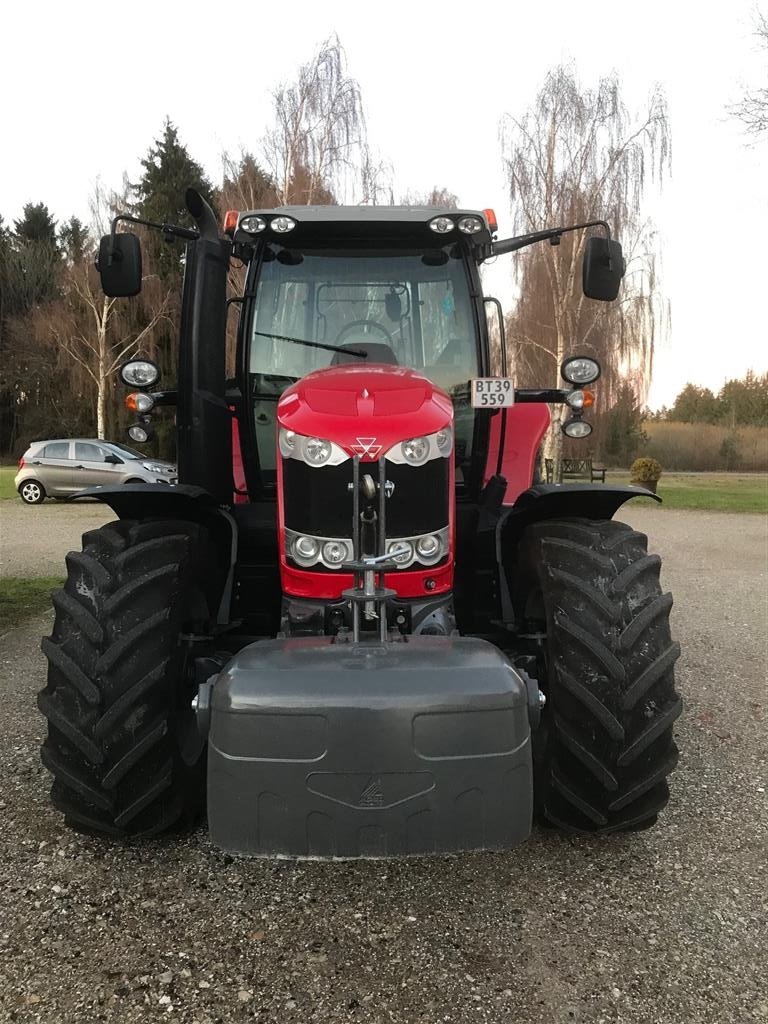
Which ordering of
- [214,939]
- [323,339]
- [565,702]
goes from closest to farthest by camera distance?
[214,939] → [565,702] → [323,339]

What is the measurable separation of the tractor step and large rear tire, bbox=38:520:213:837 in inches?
20.6

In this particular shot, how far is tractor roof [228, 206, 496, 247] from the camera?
329 cm

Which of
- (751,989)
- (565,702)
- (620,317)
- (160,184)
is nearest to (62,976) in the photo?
(565,702)

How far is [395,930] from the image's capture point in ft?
7.57

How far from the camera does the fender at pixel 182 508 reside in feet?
9.23

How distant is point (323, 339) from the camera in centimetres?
348

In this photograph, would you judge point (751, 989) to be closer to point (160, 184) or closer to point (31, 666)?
point (31, 666)

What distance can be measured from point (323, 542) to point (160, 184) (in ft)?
124

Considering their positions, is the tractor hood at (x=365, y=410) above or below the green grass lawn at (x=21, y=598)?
above

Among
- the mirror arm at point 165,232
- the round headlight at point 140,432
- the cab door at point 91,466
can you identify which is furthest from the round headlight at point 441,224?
the cab door at point 91,466

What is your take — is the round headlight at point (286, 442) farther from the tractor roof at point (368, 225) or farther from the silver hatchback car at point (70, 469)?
the silver hatchback car at point (70, 469)

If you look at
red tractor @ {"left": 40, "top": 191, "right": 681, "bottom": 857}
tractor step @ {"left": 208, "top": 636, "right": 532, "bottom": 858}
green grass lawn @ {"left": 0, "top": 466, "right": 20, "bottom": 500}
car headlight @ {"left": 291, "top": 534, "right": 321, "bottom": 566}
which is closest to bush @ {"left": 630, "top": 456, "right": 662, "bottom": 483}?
green grass lawn @ {"left": 0, "top": 466, "right": 20, "bottom": 500}

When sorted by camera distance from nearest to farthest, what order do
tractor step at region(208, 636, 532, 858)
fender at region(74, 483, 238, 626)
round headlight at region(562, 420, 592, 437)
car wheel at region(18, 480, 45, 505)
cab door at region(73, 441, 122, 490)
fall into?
tractor step at region(208, 636, 532, 858) < fender at region(74, 483, 238, 626) < round headlight at region(562, 420, 592, 437) < cab door at region(73, 441, 122, 490) < car wheel at region(18, 480, 45, 505)

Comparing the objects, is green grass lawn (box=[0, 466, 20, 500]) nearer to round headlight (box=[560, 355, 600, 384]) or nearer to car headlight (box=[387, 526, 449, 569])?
round headlight (box=[560, 355, 600, 384])
